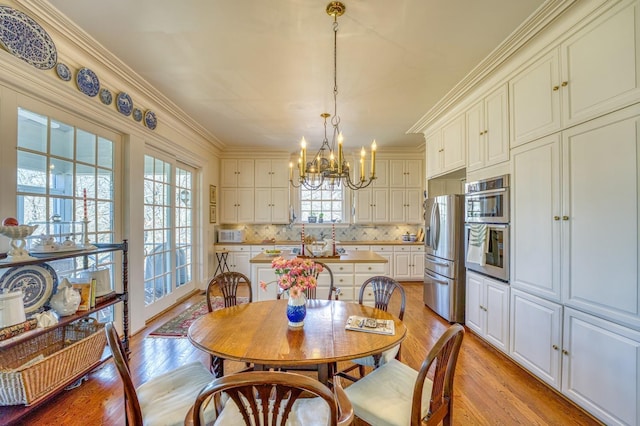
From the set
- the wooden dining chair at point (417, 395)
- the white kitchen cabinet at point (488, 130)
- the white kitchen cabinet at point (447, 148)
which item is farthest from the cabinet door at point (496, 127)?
the wooden dining chair at point (417, 395)

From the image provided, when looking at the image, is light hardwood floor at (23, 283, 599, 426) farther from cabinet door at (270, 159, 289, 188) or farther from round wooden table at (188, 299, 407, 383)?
cabinet door at (270, 159, 289, 188)

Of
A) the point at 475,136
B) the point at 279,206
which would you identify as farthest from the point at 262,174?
the point at 475,136

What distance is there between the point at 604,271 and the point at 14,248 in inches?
146

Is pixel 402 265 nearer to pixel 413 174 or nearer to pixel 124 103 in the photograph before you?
pixel 413 174

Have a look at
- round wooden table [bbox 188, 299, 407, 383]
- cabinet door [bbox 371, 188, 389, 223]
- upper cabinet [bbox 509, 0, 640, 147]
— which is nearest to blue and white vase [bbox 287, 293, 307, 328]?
round wooden table [bbox 188, 299, 407, 383]

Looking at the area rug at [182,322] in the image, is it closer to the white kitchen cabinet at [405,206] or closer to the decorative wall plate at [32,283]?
the decorative wall plate at [32,283]

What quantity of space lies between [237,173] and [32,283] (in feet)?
13.6

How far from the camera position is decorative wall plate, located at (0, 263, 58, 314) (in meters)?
1.81

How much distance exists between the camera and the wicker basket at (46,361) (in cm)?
170

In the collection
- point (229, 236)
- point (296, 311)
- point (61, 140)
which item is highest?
point (61, 140)

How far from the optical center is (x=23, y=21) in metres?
1.87

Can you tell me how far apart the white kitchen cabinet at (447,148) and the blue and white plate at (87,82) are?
384 centimetres

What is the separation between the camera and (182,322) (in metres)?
3.49

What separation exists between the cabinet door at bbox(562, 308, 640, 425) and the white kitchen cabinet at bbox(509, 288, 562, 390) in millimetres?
73
